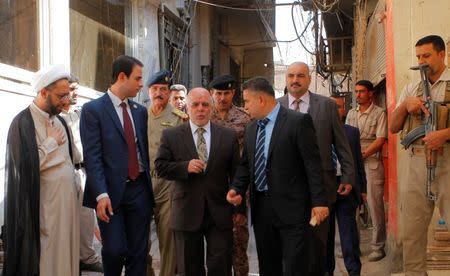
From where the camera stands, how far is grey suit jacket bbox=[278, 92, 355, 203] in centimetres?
491

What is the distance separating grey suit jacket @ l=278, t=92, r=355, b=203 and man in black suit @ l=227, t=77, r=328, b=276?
81cm

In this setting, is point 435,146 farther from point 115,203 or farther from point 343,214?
point 115,203

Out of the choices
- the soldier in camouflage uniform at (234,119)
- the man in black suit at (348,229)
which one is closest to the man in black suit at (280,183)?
the soldier in camouflage uniform at (234,119)

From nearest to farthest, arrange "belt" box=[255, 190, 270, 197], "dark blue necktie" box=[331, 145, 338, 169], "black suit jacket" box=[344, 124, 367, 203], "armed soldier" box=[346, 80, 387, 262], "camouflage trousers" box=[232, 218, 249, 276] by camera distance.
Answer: "belt" box=[255, 190, 270, 197]
"dark blue necktie" box=[331, 145, 338, 169]
"camouflage trousers" box=[232, 218, 249, 276]
"black suit jacket" box=[344, 124, 367, 203]
"armed soldier" box=[346, 80, 387, 262]

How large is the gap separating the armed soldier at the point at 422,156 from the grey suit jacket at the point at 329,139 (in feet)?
1.59

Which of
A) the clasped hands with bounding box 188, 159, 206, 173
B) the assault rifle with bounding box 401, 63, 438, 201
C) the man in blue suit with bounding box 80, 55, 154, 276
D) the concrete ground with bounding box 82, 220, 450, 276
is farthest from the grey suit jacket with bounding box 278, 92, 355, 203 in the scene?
the man in blue suit with bounding box 80, 55, 154, 276

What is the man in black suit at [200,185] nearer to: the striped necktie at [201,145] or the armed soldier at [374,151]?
the striped necktie at [201,145]

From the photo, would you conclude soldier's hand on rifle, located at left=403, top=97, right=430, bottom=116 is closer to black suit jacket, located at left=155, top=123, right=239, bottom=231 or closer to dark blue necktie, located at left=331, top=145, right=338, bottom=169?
dark blue necktie, located at left=331, top=145, right=338, bottom=169

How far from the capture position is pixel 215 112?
545cm

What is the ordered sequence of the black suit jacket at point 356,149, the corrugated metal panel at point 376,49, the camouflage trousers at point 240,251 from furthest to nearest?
the corrugated metal panel at point 376,49, the black suit jacket at point 356,149, the camouflage trousers at point 240,251

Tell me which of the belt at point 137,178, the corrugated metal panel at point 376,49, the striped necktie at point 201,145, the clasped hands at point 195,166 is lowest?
the belt at point 137,178

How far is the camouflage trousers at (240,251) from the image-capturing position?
5129mm

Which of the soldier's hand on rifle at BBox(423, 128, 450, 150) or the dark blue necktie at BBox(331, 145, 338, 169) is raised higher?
the soldier's hand on rifle at BBox(423, 128, 450, 150)

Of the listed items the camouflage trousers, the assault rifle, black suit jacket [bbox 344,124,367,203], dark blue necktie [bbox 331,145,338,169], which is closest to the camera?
the assault rifle
